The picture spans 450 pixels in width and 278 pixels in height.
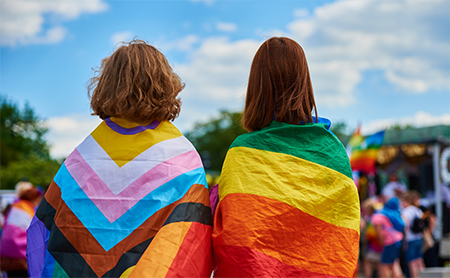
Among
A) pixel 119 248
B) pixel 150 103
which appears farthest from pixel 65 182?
pixel 150 103

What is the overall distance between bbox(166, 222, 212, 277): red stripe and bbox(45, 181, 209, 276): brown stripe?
0.46ft

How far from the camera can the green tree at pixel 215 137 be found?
47.0m

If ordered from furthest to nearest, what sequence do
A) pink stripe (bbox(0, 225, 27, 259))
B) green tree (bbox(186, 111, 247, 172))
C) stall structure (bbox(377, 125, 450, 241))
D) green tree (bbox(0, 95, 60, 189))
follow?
green tree (bbox(186, 111, 247, 172)) → green tree (bbox(0, 95, 60, 189)) → stall structure (bbox(377, 125, 450, 241)) → pink stripe (bbox(0, 225, 27, 259))

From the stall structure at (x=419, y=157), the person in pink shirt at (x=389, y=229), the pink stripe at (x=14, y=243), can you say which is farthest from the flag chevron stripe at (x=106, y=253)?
the stall structure at (x=419, y=157)

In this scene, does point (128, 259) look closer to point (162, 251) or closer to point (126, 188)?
point (162, 251)

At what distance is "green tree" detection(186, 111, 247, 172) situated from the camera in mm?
47013

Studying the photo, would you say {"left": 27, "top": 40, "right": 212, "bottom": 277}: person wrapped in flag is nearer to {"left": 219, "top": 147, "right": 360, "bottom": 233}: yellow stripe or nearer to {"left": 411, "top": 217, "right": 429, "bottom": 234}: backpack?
{"left": 219, "top": 147, "right": 360, "bottom": 233}: yellow stripe

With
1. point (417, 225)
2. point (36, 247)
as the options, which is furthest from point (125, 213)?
point (417, 225)

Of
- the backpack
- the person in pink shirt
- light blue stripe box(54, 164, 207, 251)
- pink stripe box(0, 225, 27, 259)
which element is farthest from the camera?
the backpack

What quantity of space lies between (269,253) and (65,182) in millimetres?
1064

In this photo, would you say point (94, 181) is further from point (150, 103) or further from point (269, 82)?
point (269, 82)

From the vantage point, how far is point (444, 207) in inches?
438

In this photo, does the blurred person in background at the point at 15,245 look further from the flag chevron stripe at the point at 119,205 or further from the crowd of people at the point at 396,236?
the crowd of people at the point at 396,236

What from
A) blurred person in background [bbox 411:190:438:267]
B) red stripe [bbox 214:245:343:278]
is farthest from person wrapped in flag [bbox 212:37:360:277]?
blurred person in background [bbox 411:190:438:267]
